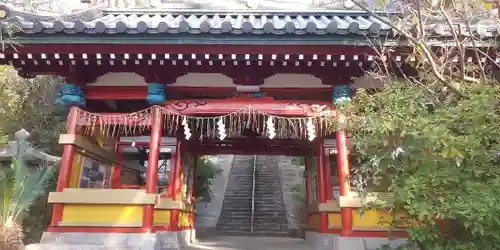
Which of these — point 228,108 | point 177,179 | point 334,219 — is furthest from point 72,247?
point 334,219

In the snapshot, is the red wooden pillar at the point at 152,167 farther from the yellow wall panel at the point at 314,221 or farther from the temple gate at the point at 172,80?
the yellow wall panel at the point at 314,221

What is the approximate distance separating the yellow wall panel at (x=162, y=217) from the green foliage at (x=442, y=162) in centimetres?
572

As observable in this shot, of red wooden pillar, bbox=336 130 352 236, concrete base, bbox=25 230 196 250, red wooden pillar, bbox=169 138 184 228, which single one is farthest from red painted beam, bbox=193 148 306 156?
concrete base, bbox=25 230 196 250

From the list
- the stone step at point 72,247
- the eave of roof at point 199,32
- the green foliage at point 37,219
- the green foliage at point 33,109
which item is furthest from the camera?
the green foliage at point 33,109

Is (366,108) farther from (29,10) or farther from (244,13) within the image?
(29,10)

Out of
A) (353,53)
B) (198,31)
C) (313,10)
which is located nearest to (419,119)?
(353,53)

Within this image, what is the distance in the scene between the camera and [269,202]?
17.8m

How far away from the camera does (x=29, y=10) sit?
6.66m

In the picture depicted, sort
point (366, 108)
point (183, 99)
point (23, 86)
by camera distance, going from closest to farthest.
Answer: point (366, 108), point (183, 99), point (23, 86)

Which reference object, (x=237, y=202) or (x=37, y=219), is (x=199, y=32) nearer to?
(x=37, y=219)

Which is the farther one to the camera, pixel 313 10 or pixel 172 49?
pixel 313 10

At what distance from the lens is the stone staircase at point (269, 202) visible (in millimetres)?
15320

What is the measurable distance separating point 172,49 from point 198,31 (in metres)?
0.54

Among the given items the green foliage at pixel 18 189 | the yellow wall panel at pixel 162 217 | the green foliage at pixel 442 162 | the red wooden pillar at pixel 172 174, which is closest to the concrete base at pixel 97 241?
the green foliage at pixel 18 189
